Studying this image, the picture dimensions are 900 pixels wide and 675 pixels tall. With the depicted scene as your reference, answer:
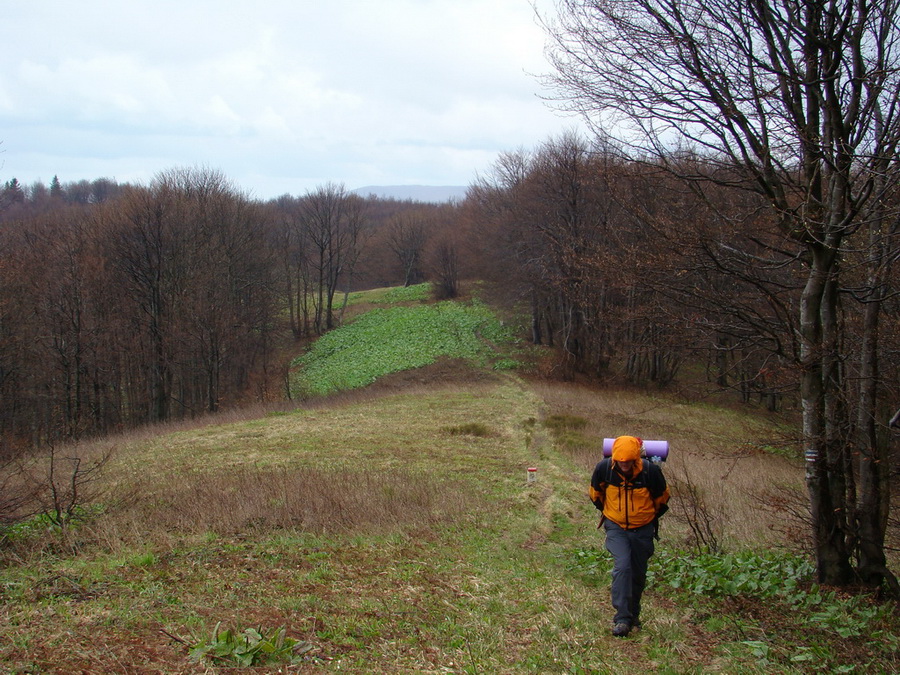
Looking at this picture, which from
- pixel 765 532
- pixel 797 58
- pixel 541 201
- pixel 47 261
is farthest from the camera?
pixel 541 201

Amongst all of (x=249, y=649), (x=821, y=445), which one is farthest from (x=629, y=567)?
(x=249, y=649)

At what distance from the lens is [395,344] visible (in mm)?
45000

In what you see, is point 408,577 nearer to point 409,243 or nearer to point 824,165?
point 824,165

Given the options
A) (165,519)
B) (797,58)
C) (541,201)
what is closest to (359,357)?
(541,201)

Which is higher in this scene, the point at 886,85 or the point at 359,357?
the point at 886,85

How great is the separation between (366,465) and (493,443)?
15.4 feet

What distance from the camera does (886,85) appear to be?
538 centimetres

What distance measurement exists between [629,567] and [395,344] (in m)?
40.0

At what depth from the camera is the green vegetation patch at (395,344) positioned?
126 ft

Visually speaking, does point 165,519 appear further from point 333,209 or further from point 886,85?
point 333,209

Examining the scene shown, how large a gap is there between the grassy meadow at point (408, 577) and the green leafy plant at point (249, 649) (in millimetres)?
16

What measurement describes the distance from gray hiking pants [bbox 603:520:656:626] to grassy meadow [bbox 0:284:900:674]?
231 mm

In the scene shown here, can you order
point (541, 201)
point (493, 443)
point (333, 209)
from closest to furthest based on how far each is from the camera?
1. point (493, 443)
2. point (541, 201)
3. point (333, 209)

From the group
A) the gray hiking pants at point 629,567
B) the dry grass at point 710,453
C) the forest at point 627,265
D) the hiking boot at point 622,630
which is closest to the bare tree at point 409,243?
the forest at point 627,265
